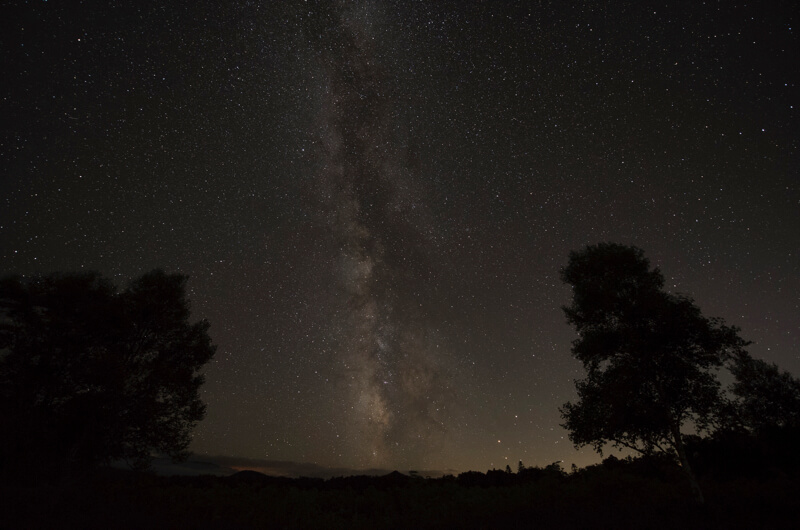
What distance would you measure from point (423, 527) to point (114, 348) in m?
16.5

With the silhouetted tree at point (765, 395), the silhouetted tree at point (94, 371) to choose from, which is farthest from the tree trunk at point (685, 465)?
the silhouetted tree at point (94, 371)

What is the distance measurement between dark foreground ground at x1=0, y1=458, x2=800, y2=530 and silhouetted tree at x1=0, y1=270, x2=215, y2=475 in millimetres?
1893

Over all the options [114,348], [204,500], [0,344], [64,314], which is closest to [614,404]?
[204,500]

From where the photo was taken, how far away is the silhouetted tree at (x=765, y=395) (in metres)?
23.8

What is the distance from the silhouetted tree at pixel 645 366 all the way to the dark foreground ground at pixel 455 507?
2028mm

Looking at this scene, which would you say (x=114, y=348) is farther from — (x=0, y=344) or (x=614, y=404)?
(x=614, y=404)

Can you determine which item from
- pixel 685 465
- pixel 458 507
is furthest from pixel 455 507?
pixel 685 465

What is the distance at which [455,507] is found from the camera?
704 inches

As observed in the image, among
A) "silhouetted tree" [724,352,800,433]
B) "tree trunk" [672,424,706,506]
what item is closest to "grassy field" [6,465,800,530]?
"tree trunk" [672,424,706,506]

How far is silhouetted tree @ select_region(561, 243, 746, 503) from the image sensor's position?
13.3 m

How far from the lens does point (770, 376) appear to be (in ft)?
82.3

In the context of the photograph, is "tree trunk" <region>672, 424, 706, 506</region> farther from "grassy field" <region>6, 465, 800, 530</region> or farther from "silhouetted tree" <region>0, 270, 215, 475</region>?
"silhouetted tree" <region>0, 270, 215, 475</region>

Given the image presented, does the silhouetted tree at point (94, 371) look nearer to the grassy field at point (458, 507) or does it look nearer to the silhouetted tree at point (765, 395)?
the grassy field at point (458, 507)

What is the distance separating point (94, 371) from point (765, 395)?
38019 millimetres
